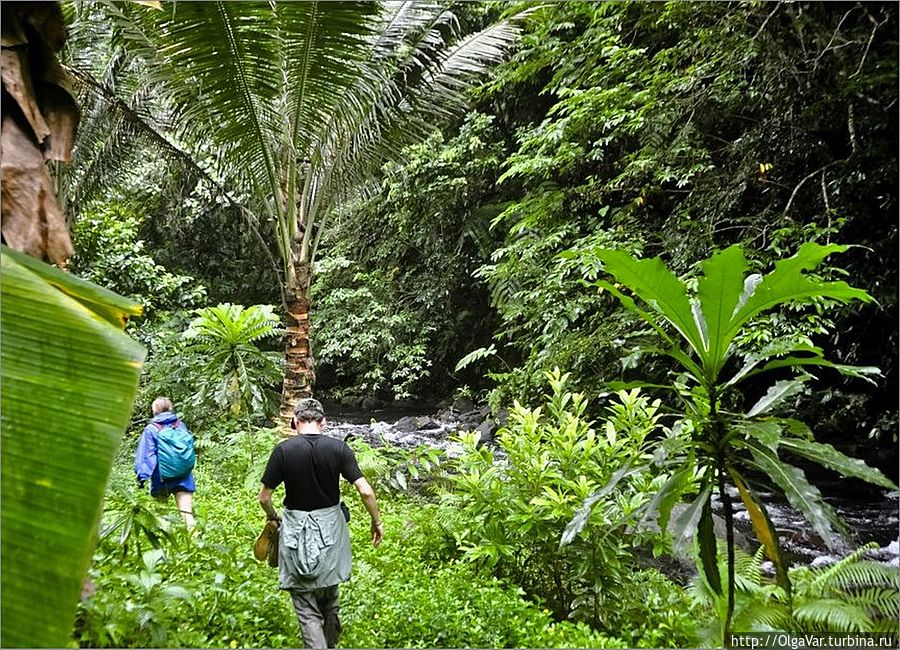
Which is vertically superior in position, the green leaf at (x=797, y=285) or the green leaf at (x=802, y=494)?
the green leaf at (x=797, y=285)

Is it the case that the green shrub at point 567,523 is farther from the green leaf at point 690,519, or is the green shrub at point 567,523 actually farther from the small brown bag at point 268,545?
the small brown bag at point 268,545

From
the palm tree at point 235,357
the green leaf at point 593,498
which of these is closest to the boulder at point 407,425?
the palm tree at point 235,357


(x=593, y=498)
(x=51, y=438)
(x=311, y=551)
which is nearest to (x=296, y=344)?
(x=311, y=551)

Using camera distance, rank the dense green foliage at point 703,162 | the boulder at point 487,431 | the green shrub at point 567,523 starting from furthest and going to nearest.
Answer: the boulder at point 487,431
the dense green foliage at point 703,162
the green shrub at point 567,523

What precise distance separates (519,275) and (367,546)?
444 cm

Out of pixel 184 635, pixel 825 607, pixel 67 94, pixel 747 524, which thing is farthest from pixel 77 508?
pixel 747 524

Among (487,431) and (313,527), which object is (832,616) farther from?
(487,431)

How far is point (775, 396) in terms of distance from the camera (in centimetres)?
204

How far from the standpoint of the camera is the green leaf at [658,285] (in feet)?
5.86

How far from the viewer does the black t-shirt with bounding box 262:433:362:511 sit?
2.32 m

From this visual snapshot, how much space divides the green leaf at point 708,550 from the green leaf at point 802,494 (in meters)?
0.24

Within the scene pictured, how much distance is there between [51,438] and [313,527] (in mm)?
1554

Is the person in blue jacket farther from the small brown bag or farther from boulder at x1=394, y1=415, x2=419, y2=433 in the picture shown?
boulder at x1=394, y1=415, x2=419, y2=433

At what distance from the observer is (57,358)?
3.06 ft
